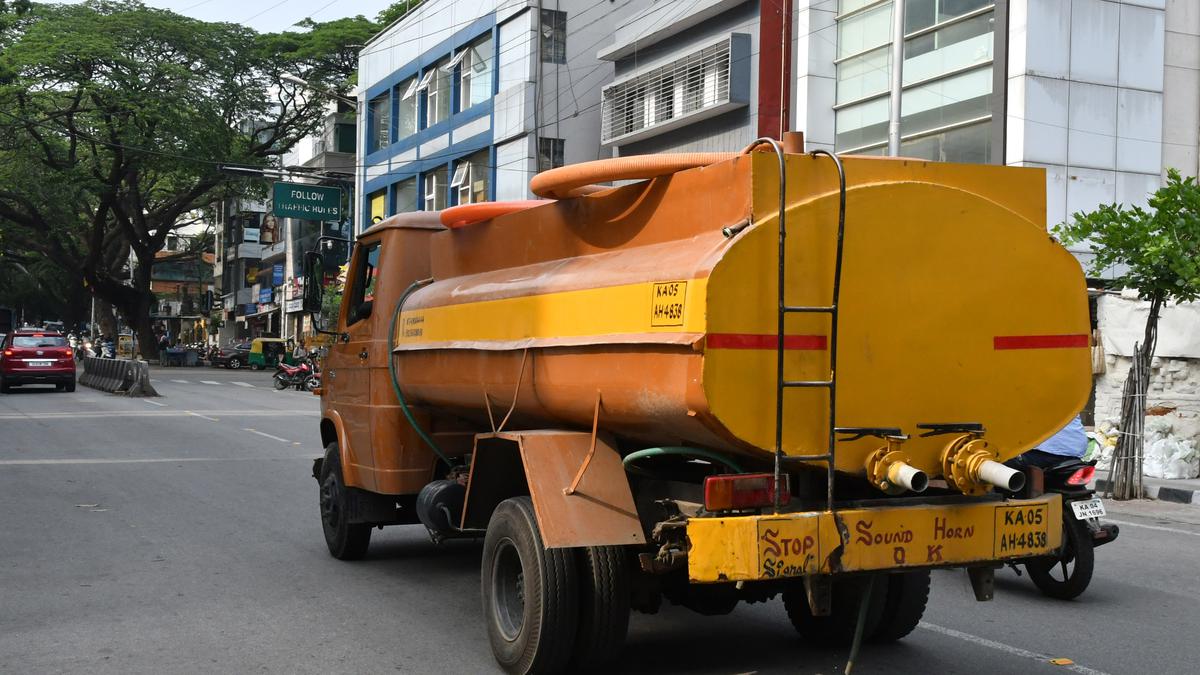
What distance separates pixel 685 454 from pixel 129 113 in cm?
4168

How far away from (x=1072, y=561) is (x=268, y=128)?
45.3 m

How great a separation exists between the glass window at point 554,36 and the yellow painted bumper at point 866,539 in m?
28.4

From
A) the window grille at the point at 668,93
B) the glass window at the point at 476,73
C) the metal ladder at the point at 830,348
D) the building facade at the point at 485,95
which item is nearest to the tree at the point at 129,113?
the building facade at the point at 485,95

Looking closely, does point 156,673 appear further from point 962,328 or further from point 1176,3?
point 1176,3

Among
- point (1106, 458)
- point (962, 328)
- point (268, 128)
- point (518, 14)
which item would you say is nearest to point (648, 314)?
point (962, 328)

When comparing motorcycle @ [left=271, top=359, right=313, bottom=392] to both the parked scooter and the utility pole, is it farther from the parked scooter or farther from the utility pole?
the utility pole

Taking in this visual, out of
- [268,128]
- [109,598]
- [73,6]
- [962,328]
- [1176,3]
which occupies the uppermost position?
[73,6]

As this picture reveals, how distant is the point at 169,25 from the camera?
138 ft

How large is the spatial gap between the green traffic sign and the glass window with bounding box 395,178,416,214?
6.82 m

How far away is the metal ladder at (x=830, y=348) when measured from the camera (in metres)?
4.41

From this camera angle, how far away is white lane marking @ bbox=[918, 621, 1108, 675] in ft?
18.4

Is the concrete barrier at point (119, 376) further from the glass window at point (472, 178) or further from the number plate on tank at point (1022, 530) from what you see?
the number plate on tank at point (1022, 530)

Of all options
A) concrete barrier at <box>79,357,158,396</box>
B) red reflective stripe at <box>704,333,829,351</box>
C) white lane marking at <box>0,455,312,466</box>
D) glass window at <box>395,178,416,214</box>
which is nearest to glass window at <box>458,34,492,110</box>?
glass window at <box>395,178,416,214</box>

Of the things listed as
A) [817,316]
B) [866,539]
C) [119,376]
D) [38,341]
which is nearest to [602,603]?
[866,539]
